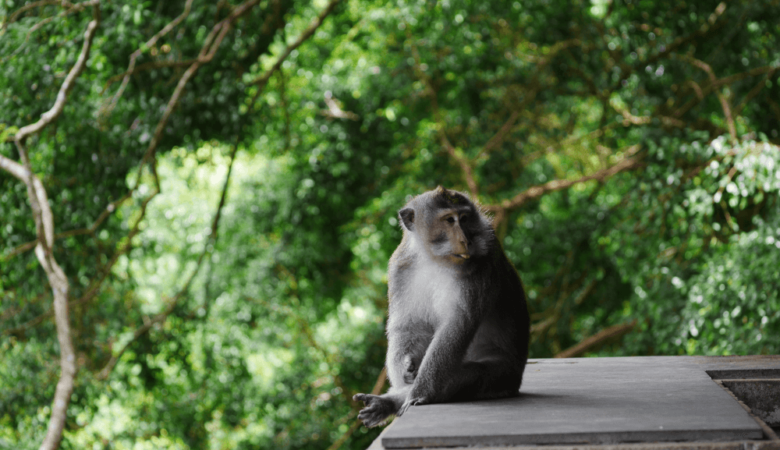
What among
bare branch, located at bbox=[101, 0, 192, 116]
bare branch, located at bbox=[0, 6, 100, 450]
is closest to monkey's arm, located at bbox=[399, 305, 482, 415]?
bare branch, located at bbox=[0, 6, 100, 450]

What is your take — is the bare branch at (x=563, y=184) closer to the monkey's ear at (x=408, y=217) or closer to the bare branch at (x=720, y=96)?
the bare branch at (x=720, y=96)

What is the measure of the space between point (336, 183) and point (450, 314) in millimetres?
5537

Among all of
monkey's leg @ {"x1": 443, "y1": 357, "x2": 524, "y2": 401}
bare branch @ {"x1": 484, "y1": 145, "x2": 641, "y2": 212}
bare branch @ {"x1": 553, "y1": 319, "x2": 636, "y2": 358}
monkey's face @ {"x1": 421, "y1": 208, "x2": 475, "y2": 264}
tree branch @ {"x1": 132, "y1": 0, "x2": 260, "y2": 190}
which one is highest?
tree branch @ {"x1": 132, "y1": 0, "x2": 260, "y2": 190}

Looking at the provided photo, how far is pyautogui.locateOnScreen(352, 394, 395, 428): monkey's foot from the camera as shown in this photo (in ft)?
7.82

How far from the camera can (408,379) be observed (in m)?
2.55

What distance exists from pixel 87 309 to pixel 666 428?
545 centimetres

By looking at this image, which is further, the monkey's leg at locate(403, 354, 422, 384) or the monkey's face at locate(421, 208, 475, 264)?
the monkey's leg at locate(403, 354, 422, 384)

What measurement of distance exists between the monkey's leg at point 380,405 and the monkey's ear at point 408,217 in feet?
1.80

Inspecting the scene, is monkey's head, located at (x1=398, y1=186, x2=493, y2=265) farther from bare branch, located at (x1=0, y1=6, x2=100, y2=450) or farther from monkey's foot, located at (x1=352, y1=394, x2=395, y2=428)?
bare branch, located at (x1=0, y1=6, x2=100, y2=450)

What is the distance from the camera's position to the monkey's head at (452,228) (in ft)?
7.85

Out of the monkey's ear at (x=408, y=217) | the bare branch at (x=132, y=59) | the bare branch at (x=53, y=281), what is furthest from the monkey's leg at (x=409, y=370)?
the bare branch at (x=132, y=59)

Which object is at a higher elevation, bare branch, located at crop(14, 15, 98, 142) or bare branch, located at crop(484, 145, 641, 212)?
bare branch, located at crop(14, 15, 98, 142)

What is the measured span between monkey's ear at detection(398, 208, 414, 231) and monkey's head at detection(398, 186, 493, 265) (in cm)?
6

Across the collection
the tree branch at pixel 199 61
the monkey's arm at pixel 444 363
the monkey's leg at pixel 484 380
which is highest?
the tree branch at pixel 199 61
